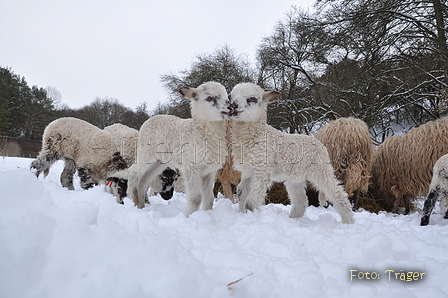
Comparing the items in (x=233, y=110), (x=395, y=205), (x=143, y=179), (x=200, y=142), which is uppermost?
(x=233, y=110)

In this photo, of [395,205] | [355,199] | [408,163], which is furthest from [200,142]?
[395,205]

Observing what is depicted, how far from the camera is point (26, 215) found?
3.97ft

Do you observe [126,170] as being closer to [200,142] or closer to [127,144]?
[127,144]

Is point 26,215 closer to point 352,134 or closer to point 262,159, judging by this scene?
point 262,159

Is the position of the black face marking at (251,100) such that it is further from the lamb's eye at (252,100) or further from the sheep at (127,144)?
the sheep at (127,144)

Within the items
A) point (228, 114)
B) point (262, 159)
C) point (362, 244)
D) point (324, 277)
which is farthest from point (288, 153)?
point (324, 277)

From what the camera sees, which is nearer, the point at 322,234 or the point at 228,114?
the point at 322,234

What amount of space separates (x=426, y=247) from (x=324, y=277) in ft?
4.10

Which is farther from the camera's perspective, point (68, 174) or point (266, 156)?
→ point (68, 174)

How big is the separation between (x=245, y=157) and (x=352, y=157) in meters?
3.17

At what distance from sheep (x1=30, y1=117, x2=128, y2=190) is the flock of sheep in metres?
0.02

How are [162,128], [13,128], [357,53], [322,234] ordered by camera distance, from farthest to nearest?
[13,128], [357,53], [162,128], [322,234]

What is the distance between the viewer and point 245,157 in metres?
3.58

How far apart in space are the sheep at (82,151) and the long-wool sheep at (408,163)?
6.05 meters
